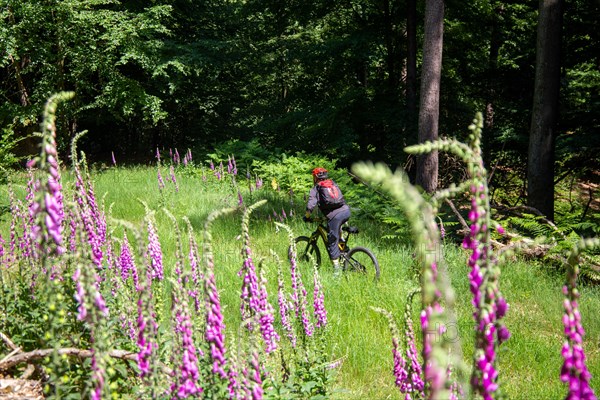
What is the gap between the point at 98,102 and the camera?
15.4 m

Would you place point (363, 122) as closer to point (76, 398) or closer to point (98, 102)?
point (98, 102)

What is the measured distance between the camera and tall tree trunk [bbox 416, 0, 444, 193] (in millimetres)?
9548

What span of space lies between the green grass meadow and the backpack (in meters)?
0.97

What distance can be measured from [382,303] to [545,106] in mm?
5873

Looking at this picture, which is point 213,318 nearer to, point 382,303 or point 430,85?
point 382,303

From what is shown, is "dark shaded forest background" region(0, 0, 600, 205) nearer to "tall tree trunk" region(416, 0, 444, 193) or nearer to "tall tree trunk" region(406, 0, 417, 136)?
"tall tree trunk" region(406, 0, 417, 136)

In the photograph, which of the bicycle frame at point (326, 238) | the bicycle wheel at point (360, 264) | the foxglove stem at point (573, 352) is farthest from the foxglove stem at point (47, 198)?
the bicycle frame at point (326, 238)

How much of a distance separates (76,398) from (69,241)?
5.14 feet

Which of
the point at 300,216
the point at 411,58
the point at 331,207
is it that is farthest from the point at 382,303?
the point at 411,58

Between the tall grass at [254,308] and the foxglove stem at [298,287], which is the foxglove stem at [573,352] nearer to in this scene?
the tall grass at [254,308]

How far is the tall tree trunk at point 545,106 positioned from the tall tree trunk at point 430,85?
1.84 m

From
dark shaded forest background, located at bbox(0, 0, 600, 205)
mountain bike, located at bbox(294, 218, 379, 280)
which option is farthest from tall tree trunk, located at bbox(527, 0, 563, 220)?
mountain bike, located at bbox(294, 218, 379, 280)

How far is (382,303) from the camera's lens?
18.7ft

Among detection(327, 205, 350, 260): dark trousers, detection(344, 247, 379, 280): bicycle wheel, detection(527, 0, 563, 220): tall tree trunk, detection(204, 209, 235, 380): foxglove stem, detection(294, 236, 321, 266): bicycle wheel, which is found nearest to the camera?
detection(204, 209, 235, 380): foxglove stem
